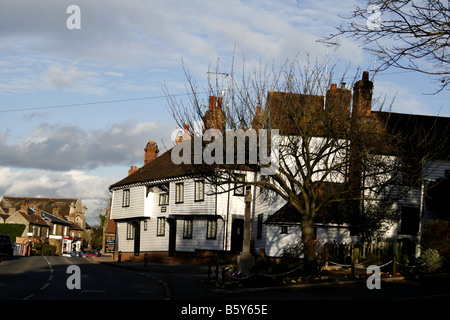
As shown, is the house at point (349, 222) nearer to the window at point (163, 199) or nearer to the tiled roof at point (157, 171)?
the tiled roof at point (157, 171)

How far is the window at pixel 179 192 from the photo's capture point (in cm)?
4325

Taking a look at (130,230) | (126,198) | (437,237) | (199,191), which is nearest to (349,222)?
(437,237)

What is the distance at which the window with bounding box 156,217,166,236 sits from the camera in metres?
45.9

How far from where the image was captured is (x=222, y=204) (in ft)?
131

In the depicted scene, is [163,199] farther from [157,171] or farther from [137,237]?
[137,237]

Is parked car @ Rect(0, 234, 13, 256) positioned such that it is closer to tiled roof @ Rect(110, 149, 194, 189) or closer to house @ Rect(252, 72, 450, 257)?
tiled roof @ Rect(110, 149, 194, 189)

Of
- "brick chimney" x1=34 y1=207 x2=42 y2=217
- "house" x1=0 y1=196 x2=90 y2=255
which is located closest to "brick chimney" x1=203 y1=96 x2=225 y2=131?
"house" x1=0 y1=196 x2=90 y2=255

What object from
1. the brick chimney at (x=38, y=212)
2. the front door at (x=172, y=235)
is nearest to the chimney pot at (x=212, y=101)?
the front door at (x=172, y=235)

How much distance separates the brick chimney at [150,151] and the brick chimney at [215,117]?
32775mm

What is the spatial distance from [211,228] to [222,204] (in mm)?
2410
